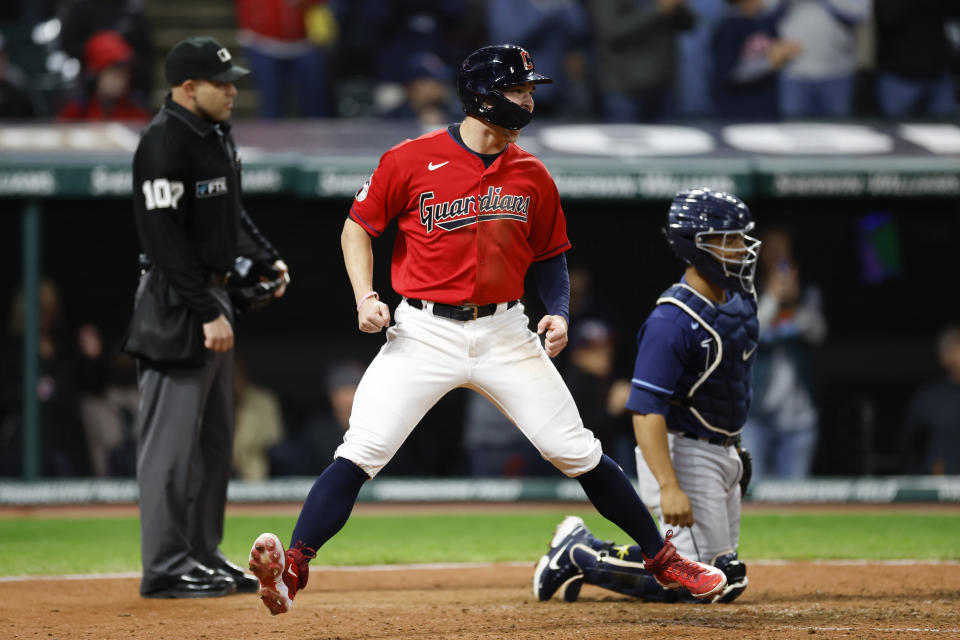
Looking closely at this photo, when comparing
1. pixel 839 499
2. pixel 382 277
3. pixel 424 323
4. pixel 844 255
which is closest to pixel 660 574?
pixel 424 323

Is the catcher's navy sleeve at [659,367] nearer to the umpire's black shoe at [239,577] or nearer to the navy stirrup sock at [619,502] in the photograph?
the navy stirrup sock at [619,502]

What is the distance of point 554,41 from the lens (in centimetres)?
990

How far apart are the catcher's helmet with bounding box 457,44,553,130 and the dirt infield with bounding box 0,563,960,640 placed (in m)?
1.55

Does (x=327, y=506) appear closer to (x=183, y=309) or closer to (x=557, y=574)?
(x=557, y=574)

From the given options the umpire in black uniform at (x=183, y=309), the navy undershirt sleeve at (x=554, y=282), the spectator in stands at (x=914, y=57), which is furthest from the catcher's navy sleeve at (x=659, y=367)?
the spectator in stands at (x=914, y=57)

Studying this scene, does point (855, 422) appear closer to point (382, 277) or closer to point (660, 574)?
point (382, 277)

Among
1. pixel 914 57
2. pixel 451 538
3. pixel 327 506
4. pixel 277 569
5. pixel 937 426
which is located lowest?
pixel 451 538

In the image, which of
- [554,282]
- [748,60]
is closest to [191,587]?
[554,282]

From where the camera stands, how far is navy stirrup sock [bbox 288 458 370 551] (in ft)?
12.6

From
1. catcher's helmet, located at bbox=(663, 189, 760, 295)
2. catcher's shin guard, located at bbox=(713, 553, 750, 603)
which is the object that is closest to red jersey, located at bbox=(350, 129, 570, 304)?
catcher's helmet, located at bbox=(663, 189, 760, 295)

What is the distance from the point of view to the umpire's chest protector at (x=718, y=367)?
443 centimetres

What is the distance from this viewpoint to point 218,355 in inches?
191

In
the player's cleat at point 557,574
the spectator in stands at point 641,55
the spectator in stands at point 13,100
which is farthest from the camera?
the spectator in stands at point 641,55

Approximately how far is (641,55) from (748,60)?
0.78 meters
